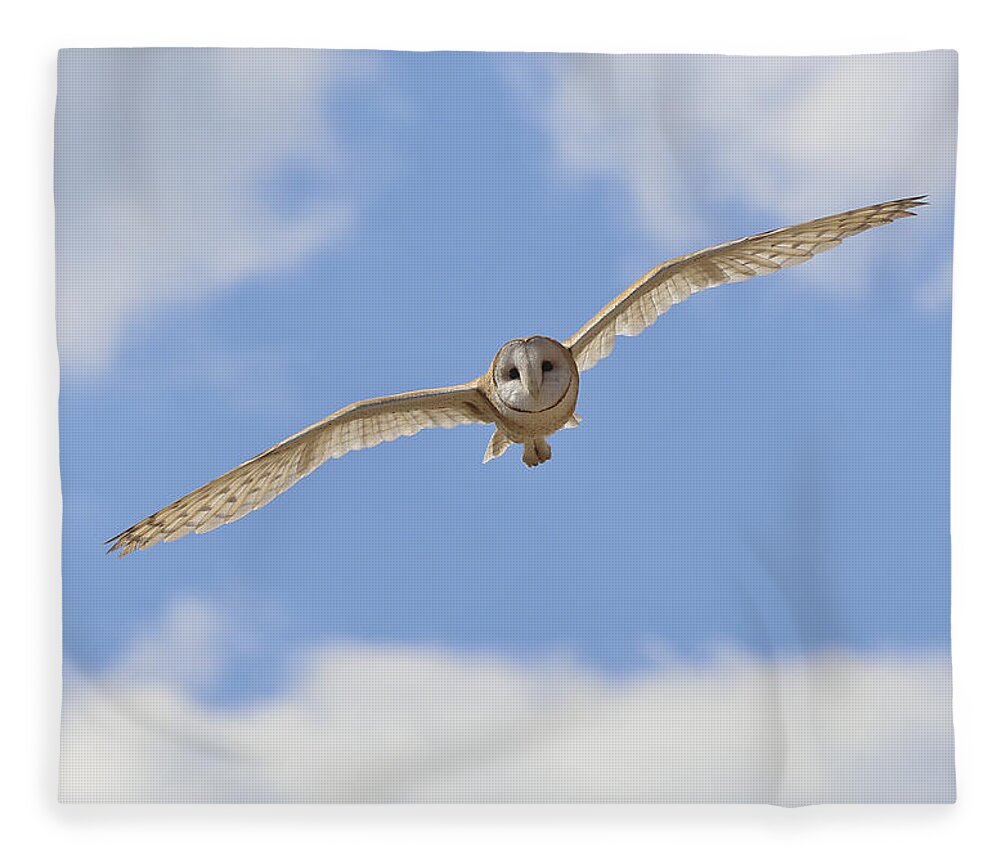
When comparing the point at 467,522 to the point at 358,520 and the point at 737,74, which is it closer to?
the point at 358,520

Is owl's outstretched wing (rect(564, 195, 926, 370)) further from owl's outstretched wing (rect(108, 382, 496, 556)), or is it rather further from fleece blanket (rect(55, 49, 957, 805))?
owl's outstretched wing (rect(108, 382, 496, 556))

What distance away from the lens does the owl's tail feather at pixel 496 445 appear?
2168 millimetres

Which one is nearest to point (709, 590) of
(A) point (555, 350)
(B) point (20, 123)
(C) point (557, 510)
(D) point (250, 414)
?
(C) point (557, 510)

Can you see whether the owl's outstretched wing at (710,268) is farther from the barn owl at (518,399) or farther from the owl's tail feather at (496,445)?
the owl's tail feather at (496,445)

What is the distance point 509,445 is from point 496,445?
0.03m

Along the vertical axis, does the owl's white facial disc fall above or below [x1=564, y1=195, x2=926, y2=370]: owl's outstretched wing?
below

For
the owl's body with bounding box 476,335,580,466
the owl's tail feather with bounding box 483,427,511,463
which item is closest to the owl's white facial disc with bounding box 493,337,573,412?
the owl's body with bounding box 476,335,580,466

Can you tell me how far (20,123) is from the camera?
7.48ft

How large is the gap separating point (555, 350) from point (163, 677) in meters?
0.75

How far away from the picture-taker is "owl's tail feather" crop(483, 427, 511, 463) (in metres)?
2.17

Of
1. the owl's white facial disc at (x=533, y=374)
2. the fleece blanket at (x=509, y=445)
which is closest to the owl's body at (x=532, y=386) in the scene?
the owl's white facial disc at (x=533, y=374)

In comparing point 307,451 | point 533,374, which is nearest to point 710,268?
point 533,374

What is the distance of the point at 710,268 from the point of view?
7.06 feet

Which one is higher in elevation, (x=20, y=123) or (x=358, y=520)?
(x=20, y=123)
